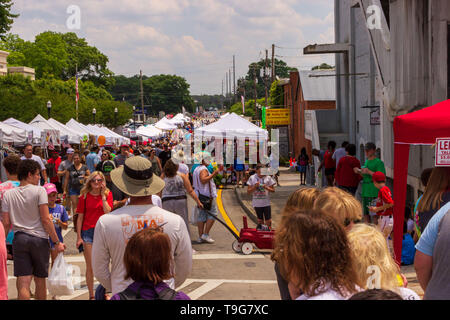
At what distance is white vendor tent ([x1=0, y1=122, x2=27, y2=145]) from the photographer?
24078mm

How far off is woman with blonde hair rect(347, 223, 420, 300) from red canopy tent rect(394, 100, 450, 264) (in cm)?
406

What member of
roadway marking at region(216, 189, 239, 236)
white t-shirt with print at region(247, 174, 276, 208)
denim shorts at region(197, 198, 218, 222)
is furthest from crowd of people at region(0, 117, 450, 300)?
roadway marking at region(216, 189, 239, 236)

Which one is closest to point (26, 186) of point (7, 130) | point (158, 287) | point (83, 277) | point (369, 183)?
point (83, 277)

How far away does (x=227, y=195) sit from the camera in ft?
72.3

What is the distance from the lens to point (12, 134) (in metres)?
24.4

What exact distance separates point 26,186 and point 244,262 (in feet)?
15.9

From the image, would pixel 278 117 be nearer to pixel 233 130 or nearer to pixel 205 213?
pixel 233 130

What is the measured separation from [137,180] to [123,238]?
539mm

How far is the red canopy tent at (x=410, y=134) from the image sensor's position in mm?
7133

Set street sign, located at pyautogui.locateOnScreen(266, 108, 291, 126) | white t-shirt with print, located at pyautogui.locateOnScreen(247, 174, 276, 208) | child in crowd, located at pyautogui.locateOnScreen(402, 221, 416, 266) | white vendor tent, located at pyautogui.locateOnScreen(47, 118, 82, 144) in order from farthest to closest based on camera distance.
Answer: street sign, located at pyautogui.locateOnScreen(266, 108, 291, 126)
white vendor tent, located at pyautogui.locateOnScreen(47, 118, 82, 144)
white t-shirt with print, located at pyautogui.locateOnScreen(247, 174, 276, 208)
child in crowd, located at pyautogui.locateOnScreen(402, 221, 416, 266)

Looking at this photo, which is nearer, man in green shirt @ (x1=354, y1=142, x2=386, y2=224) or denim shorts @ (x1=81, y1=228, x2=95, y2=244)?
denim shorts @ (x1=81, y1=228, x2=95, y2=244)

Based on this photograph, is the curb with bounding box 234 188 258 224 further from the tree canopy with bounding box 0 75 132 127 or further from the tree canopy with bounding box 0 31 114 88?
the tree canopy with bounding box 0 31 114 88

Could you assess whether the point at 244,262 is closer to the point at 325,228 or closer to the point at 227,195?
the point at 325,228
